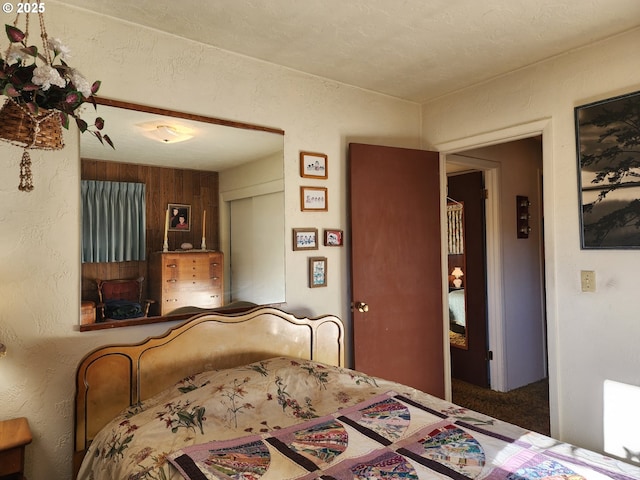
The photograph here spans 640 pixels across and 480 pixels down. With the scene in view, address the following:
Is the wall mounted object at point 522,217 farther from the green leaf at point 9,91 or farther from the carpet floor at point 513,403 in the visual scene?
the green leaf at point 9,91

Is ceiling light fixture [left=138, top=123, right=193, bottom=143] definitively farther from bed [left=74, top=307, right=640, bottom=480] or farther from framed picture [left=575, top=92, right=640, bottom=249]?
framed picture [left=575, top=92, right=640, bottom=249]

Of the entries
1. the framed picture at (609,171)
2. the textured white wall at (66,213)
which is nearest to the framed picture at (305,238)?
the textured white wall at (66,213)

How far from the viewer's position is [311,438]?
1517 mm

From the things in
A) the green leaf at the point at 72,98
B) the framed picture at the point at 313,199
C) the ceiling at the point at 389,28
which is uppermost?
the ceiling at the point at 389,28

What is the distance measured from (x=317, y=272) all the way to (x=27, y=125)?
5.92 ft

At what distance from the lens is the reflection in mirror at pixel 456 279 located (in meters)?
4.39

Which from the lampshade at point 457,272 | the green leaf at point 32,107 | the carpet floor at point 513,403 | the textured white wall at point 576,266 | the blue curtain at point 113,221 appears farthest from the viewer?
the lampshade at point 457,272

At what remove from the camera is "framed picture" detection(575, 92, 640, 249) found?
2184mm

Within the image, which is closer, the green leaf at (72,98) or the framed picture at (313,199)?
the green leaf at (72,98)

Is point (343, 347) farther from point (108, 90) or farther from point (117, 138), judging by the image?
point (108, 90)

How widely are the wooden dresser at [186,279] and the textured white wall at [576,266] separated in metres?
2.03

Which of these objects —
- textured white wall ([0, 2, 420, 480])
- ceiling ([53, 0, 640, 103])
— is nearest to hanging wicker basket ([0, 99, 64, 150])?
textured white wall ([0, 2, 420, 480])

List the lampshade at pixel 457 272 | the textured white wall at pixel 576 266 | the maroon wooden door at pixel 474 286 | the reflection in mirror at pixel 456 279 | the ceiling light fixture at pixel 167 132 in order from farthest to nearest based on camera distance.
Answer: the lampshade at pixel 457 272 → the reflection in mirror at pixel 456 279 → the maroon wooden door at pixel 474 286 → the textured white wall at pixel 576 266 → the ceiling light fixture at pixel 167 132

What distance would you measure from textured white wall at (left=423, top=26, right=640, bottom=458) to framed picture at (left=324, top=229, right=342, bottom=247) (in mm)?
1310
